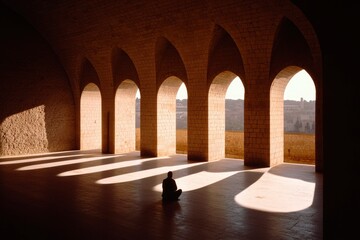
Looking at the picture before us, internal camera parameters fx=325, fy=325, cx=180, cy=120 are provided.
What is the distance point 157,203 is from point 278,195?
2807 mm

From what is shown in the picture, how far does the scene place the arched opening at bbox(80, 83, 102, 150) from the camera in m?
17.5

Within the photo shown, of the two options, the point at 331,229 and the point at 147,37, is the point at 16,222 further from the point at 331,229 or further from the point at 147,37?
the point at 147,37

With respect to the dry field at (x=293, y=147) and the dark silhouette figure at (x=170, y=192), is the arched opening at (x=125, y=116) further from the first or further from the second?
the dark silhouette figure at (x=170, y=192)

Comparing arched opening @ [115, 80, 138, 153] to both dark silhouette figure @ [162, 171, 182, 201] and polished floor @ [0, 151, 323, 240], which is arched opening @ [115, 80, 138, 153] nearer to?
polished floor @ [0, 151, 323, 240]

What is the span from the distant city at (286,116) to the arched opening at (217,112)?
30101 millimetres

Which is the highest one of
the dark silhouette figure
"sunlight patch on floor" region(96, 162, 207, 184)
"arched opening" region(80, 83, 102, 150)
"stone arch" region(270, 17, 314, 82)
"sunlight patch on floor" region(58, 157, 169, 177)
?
"stone arch" region(270, 17, 314, 82)

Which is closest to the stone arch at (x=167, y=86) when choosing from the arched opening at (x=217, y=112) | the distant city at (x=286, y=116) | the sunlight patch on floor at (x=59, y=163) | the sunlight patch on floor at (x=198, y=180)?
the arched opening at (x=217, y=112)

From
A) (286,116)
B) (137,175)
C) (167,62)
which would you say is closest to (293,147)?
(167,62)

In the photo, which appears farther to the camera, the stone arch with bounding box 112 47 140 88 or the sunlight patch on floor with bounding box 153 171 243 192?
the stone arch with bounding box 112 47 140 88

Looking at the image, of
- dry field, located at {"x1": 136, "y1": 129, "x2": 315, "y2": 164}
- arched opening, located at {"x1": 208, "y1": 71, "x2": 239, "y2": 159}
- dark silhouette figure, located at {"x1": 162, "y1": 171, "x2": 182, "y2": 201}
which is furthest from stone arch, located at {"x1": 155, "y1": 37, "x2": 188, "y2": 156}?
dark silhouette figure, located at {"x1": 162, "y1": 171, "x2": 182, "y2": 201}

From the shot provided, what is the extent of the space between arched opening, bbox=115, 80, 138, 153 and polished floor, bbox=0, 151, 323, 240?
451 cm

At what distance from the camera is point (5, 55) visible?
14.9 metres

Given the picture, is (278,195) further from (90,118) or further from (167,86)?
(90,118)

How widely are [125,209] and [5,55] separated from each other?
1189 cm
